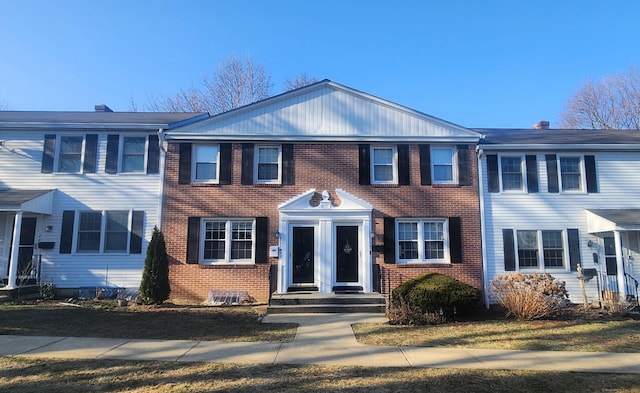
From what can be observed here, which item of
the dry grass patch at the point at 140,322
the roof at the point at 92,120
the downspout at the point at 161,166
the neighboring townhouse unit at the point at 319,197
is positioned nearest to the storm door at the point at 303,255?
the neighboring townhouse unit at the point at 319,197

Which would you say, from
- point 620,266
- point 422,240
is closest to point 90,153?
point 422,240

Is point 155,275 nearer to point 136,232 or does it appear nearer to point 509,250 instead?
point 136,232

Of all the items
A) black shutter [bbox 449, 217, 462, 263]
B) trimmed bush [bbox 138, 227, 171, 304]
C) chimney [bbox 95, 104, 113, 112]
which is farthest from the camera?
chimney [bbox 95, 104, 113, 112]

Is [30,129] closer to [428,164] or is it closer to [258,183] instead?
[258,183]

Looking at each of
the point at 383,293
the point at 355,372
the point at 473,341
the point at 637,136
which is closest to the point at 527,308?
the point at 473,341

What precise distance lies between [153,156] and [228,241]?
12.4 ft

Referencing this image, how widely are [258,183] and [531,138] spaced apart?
10013 millimetres

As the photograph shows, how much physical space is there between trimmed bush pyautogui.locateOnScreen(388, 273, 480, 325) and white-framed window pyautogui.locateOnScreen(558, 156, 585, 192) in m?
5.95

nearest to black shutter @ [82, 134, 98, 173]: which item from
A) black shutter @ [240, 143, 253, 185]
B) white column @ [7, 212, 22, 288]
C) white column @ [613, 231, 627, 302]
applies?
white column @ [7, 212, 22, 288]

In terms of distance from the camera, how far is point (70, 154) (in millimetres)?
13398

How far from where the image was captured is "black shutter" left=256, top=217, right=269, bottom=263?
1282 cm

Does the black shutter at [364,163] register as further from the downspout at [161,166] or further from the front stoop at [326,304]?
the downspout at [161,166]

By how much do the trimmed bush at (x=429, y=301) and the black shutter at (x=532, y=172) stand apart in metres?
4.97

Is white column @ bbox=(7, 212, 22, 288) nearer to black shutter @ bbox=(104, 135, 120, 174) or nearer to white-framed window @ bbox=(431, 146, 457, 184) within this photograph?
black shutter @ bbox=(104, 135, 120, 174)
